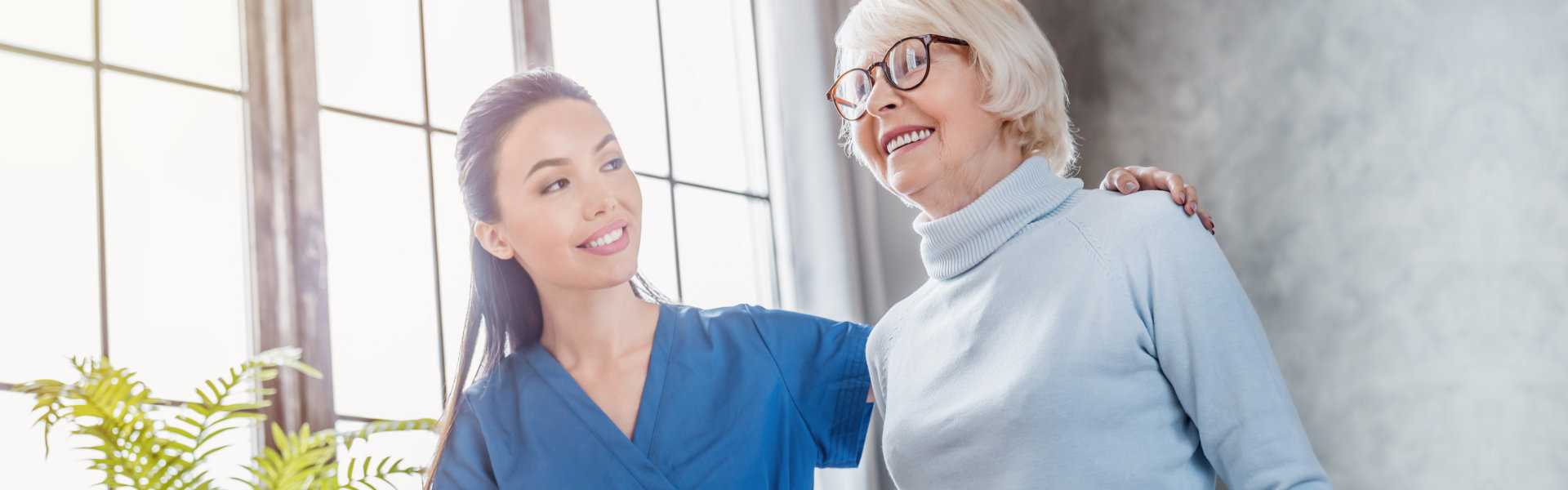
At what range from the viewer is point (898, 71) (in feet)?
4.60

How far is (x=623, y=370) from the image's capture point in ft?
5.53

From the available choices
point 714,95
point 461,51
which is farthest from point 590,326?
point 714,95

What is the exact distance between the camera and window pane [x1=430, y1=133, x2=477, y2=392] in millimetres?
2297

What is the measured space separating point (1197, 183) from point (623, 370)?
1.93 m

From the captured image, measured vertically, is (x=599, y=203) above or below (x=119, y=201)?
below

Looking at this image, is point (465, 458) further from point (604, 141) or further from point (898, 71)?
point (898, 71)

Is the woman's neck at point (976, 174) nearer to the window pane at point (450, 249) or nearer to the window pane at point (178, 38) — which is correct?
the window pane at point (450, 249)

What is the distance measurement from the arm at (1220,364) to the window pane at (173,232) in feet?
4.76

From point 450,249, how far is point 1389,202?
6.72ft

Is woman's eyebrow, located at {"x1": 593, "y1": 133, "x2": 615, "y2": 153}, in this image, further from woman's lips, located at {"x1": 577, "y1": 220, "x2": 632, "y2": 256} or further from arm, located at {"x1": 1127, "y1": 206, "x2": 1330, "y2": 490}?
arm, located at {"x1": 1127, "y1": 206, "x2": 1330, "y2": 490}

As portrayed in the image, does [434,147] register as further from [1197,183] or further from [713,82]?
[1197,183]

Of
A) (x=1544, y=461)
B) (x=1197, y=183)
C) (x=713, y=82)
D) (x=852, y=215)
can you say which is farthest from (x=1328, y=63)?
(x=713, y=82)

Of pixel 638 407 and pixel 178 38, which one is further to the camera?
pixel 178 38

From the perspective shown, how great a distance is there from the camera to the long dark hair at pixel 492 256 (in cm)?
162
